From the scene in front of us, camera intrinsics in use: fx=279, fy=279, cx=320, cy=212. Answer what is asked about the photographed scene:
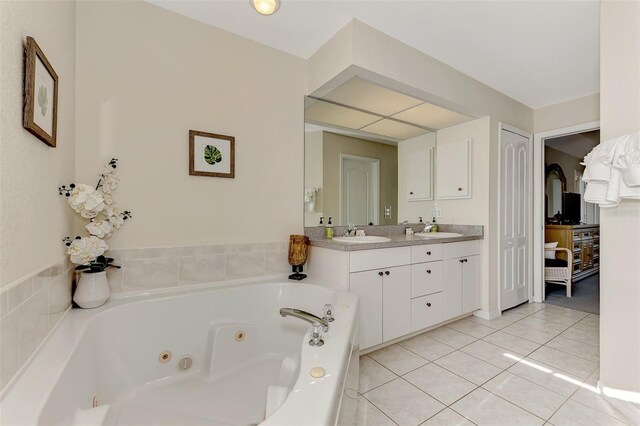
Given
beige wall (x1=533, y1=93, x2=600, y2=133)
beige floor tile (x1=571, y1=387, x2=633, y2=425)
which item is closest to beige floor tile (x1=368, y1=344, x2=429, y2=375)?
A: beige floor tile (x1=571, y1=387, x2=633, y2=425)

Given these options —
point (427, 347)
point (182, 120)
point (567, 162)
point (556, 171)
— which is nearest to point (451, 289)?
point (427, 347)

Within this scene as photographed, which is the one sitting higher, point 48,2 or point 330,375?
point 48,2

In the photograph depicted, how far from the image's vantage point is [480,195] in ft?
9.54

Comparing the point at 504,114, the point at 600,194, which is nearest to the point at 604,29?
the point at 600,194

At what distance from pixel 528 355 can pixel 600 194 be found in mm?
1339

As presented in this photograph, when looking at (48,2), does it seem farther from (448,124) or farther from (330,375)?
(448,124)

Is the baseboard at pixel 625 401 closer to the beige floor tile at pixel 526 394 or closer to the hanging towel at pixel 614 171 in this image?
the beige floor tile at pixel 526 394

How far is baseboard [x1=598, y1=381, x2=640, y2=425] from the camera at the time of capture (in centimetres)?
145

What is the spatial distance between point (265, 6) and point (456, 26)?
1347 mm

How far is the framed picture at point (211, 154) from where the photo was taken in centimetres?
188

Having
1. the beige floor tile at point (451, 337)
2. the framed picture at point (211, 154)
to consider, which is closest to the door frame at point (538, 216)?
the beige floor tile at point (451, 337)

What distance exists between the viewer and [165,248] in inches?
70.8

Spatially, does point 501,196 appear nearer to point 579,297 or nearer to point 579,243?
point 579,297

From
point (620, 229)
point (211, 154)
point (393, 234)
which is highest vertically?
point (211, 154)
